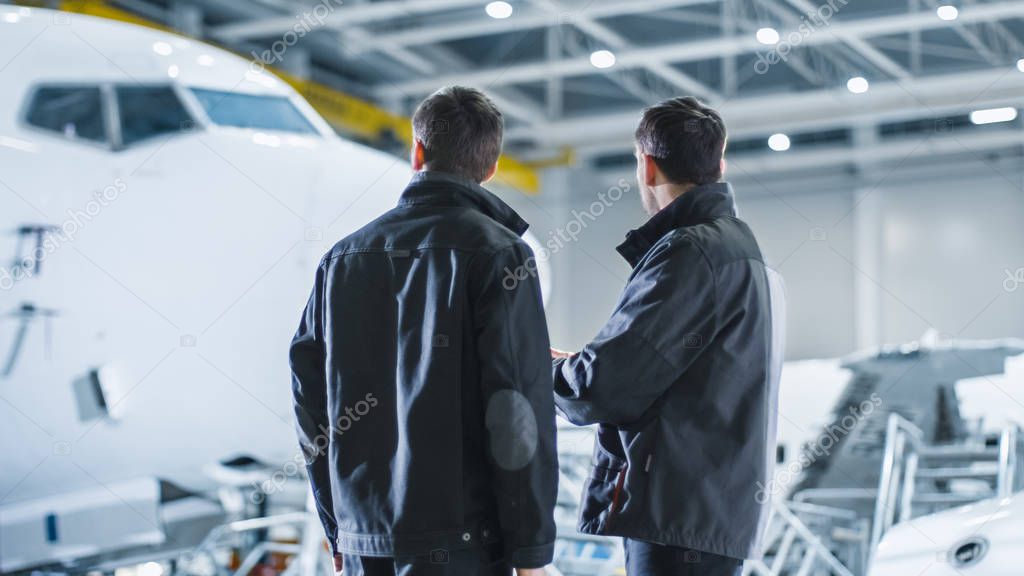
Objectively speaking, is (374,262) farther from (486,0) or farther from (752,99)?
(752,99)

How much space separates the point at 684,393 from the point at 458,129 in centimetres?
73

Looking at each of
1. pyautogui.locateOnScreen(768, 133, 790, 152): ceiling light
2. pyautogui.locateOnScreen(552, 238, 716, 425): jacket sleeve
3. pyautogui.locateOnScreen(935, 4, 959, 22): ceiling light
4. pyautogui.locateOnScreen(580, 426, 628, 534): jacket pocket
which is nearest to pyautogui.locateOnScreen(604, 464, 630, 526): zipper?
pyautogui.locateOnScreen(580, 426, 628, 534): jacket pocket

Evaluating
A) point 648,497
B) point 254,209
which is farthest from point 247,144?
point 648,497

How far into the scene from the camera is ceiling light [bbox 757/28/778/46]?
1113cm

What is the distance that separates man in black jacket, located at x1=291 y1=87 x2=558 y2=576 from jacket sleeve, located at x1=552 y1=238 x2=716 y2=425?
17 centimetres

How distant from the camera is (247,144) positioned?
188 inches

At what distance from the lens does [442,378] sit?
206 cm

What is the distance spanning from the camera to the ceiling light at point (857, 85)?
13.6 m

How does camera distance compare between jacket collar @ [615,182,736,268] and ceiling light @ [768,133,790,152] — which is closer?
jacket collar @ [615,182,736,268]

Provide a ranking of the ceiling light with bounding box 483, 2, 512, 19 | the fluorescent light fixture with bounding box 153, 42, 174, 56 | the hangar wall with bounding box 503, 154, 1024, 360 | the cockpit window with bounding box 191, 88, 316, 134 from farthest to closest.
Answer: the hangar wall with bounding box 503, 154, 1024, 360
the ceiling light with bounding box 483, 2, 512, 19
the fluorescent light fixture with bounding box 153, 42, 174, 56
the cockpit window with bounding box 191, 88, 316, 134

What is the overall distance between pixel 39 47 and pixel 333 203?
4.95ft

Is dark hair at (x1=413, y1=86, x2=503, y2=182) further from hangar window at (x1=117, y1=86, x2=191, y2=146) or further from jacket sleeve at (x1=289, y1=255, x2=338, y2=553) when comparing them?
hangar window at (x1=117, y1=86, x2=191, y2=146)

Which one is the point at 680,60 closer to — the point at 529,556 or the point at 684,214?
the point at 684,214

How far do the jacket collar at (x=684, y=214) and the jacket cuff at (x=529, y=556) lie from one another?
2.41 feet
